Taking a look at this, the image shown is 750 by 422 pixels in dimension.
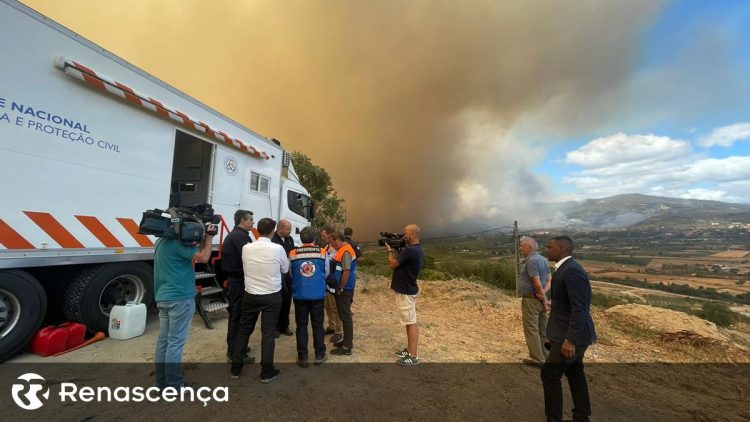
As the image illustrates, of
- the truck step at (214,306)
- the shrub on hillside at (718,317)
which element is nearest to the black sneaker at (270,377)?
the truck step at (214,306)

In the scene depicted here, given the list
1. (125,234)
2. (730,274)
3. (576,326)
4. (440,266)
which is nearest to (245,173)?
Answer: (125,234)

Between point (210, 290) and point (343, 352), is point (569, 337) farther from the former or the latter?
point (210, 290)

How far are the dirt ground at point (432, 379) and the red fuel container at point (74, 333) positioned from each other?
179 mm

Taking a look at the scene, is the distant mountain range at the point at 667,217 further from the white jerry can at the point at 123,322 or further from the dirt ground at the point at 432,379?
the white jerry can at the point at 123,322

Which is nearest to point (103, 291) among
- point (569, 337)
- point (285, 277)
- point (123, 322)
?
point (123, 322)

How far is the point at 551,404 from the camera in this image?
112 inches

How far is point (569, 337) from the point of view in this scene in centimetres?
272

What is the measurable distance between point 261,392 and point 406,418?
157cm

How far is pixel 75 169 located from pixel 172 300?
2423 mm

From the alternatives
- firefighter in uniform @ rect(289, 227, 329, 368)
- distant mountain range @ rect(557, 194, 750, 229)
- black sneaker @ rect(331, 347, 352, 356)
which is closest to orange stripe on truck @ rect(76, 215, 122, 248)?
firefighter in uniform @ rect(289, 227, 329, 368)

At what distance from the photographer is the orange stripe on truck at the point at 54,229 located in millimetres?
3576

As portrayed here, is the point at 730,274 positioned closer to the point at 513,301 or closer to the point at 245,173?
the point at 513,301

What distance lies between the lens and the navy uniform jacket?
273cm

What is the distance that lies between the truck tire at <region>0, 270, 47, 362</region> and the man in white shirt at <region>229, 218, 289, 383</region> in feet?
8.24
